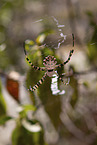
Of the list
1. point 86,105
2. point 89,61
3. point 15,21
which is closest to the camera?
point 89,61

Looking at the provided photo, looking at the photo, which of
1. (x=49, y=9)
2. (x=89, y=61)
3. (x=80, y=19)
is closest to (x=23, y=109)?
(x=89, y=61)

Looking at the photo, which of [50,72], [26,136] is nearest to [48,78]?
[50,72]

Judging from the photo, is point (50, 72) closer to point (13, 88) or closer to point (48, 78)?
point (48, 78)

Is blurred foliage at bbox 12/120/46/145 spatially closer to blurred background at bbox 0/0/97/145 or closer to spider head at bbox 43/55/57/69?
blurred background at bbox 0/0/97/145

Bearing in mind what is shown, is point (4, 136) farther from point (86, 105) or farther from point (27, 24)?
point (27, 24)

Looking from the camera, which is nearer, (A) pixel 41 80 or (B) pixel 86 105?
(A) pixel 41 80

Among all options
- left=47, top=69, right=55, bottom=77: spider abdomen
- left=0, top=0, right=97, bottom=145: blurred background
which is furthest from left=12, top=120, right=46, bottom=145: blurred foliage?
left=47, top=69, right=55, bottom=77: spider abdomen

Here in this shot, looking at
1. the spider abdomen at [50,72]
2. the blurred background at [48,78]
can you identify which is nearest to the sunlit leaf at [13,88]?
the blurred background at [48,78]
